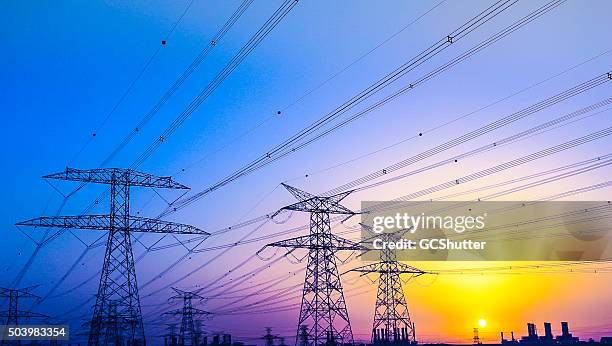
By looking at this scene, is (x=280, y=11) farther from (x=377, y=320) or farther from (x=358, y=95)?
(x=377, y=320)

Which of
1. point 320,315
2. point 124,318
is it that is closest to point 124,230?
point 124,318

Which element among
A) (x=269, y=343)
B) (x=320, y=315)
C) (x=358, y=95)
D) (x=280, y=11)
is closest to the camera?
(x=280, y=11)

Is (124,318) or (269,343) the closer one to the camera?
(124,318)

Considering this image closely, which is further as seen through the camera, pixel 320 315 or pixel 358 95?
pixel 320 315

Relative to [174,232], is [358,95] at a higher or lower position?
higher

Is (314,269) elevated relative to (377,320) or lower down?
elevated

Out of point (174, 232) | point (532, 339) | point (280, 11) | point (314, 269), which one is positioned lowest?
point (532, 339)

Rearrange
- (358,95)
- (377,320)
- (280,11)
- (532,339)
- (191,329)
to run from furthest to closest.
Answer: (532,339) < (191,329) < (377,320) < (358,95) < (280,11)

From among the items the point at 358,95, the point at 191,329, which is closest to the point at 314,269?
the point at 358,95

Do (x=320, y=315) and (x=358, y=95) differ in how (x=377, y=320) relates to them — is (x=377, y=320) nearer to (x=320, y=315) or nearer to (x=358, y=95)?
(x=320, y=315)
